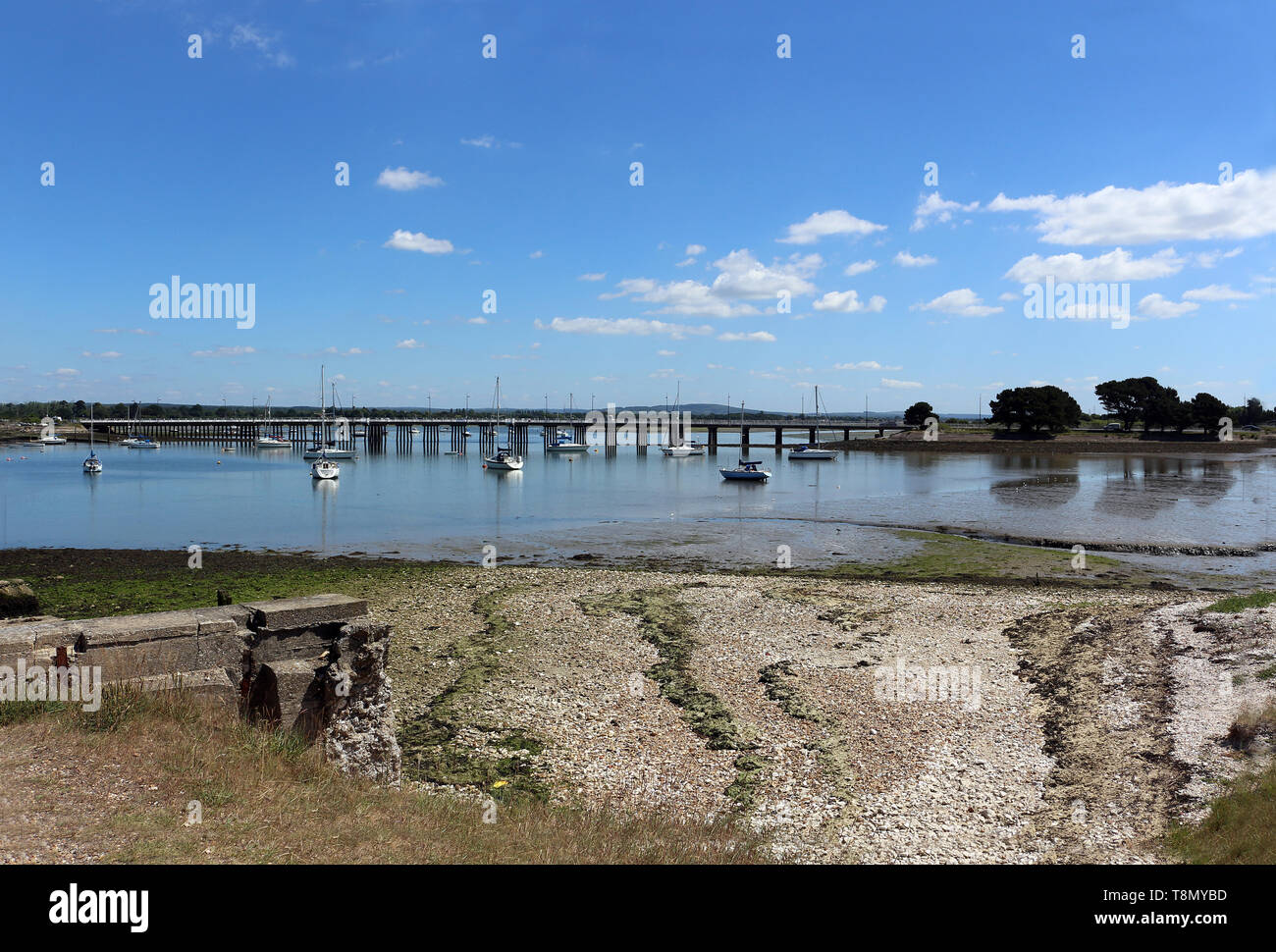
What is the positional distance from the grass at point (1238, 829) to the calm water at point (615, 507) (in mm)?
24505

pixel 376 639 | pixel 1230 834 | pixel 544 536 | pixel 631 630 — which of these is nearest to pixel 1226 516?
pixel 544 536

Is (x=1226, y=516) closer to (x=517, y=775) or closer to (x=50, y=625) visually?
(x=517, y=775)

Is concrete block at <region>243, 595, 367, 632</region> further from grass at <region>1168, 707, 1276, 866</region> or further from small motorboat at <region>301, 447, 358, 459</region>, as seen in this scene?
small motorboat at <region>301, 447, 358, 459</region>

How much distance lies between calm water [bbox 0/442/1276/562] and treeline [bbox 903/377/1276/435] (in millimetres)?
35796

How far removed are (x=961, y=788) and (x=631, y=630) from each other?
32.8 ft

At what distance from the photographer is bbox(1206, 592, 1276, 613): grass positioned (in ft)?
55.4

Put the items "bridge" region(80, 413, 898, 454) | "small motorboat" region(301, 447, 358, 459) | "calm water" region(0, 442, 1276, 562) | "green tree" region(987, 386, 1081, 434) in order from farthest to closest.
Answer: "bridge" region(80, 413, 898, 454) → "green tree" region(987, 386, 1081, 434) → "small motorboat" region(301, 447, 358, 459) → "calm water" region(0, 442, 1276, 562)

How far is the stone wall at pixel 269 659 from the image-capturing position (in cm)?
789

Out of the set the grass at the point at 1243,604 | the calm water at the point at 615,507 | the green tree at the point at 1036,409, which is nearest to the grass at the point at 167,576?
the calm water at the point at 615,507

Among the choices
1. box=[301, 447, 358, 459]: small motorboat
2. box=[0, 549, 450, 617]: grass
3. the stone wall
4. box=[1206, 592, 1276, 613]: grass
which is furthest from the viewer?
box=[301, 447, 358, 459]: small motorboat

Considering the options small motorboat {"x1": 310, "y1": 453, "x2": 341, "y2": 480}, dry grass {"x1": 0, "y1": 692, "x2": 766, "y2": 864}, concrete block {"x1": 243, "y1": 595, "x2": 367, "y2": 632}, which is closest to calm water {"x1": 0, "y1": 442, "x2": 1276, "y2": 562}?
small motorboat {"x1": 310, "y1": 453, "x2": 341, "y2": 480}

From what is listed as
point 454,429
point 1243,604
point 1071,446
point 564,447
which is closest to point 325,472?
point 1243,604

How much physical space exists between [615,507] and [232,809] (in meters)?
48.3

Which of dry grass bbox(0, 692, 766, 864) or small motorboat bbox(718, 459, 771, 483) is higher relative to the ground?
small motorboat bbox(718, 459, 771, 483)
